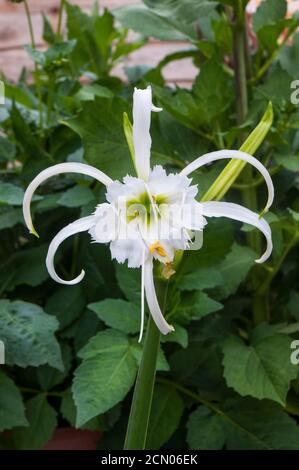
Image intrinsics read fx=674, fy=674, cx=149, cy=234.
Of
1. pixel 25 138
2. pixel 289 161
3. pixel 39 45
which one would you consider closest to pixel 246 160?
pixel 289 161

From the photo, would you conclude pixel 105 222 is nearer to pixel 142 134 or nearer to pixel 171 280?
pixel 142 134

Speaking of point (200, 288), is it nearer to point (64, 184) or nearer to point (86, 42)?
point (64, 184)

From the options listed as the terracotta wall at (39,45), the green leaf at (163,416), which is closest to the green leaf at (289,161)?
the green leaf at (163,416)

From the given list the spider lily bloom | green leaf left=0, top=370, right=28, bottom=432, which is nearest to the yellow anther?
the spider lily bloom

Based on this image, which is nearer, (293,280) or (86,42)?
(293,280)

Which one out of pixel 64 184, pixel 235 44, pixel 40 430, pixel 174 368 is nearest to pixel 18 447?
pixel 40 430
